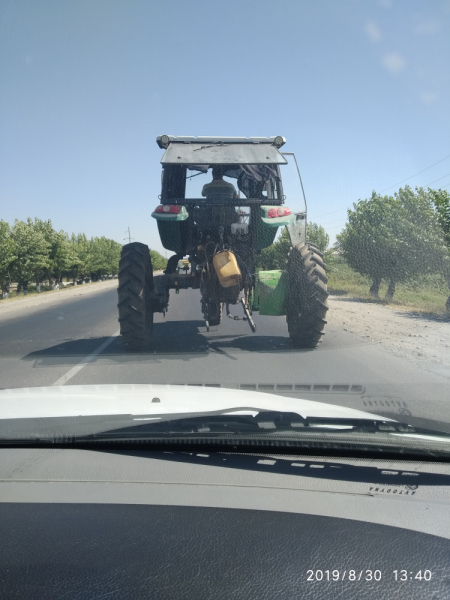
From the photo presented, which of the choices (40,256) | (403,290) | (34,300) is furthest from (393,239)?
(40,256)

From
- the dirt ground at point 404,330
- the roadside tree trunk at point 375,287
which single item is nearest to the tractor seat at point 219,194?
the dirt ground at point 404,330

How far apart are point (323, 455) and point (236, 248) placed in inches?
252

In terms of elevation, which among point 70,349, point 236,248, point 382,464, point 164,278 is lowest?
point 70,349

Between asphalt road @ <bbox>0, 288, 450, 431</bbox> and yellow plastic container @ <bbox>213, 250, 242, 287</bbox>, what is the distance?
1226mm

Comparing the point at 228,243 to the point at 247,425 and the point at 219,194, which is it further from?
the point at 247,425

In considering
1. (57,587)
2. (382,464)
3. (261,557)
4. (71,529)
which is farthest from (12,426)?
(382,464)

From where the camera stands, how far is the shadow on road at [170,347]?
8508 millimetres

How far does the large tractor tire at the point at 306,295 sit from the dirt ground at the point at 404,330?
167cm

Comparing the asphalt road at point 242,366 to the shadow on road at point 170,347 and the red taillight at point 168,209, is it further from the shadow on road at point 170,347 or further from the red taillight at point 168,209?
the red taillight at point 168,209

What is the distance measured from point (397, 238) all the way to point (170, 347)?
1651 cm

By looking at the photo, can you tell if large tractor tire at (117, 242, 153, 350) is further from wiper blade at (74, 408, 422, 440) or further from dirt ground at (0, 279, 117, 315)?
dirt ground at (0, 279, 117, 315)

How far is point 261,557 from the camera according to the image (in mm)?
1994

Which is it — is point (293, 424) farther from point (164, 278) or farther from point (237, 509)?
point (164, 278)

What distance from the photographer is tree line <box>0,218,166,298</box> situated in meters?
44.8
